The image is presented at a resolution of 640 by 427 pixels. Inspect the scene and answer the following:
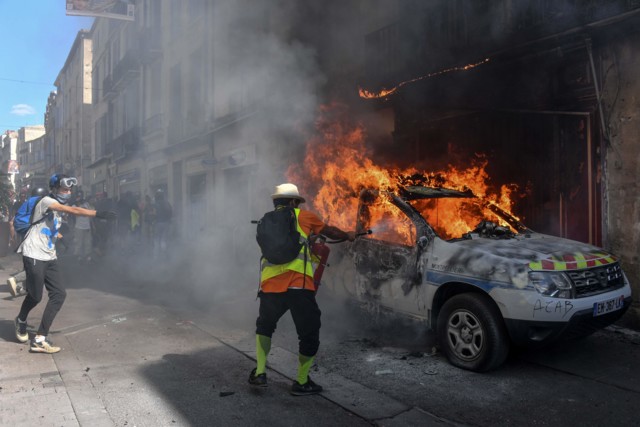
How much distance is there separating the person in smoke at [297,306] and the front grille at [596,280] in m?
2.09

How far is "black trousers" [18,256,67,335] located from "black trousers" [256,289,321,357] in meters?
2.32

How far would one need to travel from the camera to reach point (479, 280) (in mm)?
4152

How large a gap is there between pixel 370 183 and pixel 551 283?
121 inches

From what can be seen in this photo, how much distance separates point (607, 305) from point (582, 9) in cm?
401

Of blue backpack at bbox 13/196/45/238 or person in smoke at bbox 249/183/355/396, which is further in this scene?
blue backpack at bbox 13/196/45/238

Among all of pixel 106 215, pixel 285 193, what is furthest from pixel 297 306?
pixel 106 215

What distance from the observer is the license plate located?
405cm

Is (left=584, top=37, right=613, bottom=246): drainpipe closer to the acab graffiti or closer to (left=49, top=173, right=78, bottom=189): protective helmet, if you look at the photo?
the acab graffiti

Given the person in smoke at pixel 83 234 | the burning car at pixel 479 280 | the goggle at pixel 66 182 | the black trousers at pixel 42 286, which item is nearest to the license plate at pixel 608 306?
the burning car at pixel 479 280

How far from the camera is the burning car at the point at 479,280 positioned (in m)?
3.95

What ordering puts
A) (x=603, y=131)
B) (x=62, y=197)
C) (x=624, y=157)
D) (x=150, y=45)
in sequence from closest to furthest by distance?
1. (x=62, y=197)
2. (x=624, y=157)
3. (x=603, y=131)
4. (x=150, y=45)

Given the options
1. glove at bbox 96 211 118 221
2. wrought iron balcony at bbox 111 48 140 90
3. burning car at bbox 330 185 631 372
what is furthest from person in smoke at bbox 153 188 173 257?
wrought iron balcony at bbox 111 48 140 90

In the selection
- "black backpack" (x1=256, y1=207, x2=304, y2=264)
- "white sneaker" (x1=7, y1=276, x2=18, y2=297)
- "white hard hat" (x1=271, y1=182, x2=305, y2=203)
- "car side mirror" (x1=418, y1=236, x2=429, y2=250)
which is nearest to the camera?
"black backpack" (x1=256, y1=207, x2=304, y2=264)

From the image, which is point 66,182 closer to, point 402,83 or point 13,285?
point 13,285
